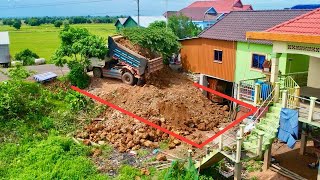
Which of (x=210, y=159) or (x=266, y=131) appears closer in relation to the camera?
(x=266, y=131)

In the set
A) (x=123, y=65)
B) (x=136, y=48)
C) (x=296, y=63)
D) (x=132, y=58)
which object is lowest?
(x=123, y=65)

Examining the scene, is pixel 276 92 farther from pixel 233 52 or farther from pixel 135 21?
pixel 135 21

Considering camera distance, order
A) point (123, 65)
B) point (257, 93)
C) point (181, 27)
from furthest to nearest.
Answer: point (181, 27) < point (123, 65) < point (257, 93)

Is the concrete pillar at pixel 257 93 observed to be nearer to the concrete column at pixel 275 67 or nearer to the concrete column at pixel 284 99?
the concrete column at pixel 275 67

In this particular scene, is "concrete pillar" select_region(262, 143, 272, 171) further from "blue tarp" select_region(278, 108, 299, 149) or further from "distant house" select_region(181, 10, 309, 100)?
"distant house" select_region(181, 10, 309, 100)

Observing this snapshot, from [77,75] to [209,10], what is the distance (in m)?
39.5

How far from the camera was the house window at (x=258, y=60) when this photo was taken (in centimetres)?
2045

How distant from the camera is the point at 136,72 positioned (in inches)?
895

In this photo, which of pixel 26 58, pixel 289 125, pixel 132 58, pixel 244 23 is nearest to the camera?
pixel 289 125

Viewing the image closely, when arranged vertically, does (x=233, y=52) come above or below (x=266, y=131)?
above

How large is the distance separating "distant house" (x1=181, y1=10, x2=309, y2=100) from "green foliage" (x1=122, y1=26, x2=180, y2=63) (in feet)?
3.83

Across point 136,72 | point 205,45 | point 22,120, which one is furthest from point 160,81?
point 22,120

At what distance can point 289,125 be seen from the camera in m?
12.0

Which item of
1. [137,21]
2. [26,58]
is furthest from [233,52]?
[137,21]
